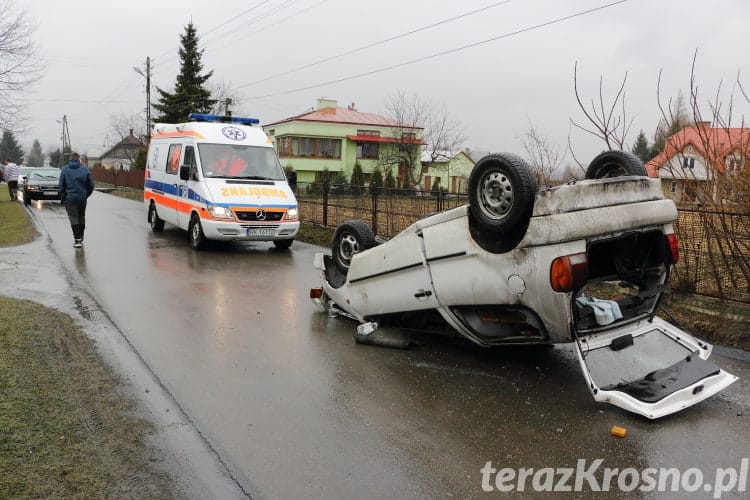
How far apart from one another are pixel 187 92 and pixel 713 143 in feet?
146

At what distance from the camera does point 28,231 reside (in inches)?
569

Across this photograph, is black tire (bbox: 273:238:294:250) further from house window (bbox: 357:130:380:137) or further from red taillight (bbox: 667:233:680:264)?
house window (bbox: 357:130:380:137)

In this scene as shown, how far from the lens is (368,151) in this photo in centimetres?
5719

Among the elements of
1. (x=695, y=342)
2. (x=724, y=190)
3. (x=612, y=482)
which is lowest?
(x=612, y=482)

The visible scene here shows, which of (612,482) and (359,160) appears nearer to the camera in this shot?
(612,482)

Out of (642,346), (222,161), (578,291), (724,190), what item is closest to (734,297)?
(724,190)

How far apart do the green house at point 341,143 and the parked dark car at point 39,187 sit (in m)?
29.1

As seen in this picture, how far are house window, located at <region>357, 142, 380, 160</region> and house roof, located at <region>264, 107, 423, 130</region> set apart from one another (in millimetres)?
2030

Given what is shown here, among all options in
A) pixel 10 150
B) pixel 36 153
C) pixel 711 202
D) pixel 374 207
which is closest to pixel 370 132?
pixel 374 207

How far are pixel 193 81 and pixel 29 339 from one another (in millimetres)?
44302

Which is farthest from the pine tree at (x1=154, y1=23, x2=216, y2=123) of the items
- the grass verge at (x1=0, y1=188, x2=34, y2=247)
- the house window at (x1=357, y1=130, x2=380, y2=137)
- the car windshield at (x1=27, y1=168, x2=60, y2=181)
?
the grass verge at (x1=0, y1=188, x2=34, y2=247)

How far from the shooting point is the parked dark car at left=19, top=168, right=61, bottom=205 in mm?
Answer: 24297

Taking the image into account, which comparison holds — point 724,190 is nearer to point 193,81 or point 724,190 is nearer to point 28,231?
point 28,231

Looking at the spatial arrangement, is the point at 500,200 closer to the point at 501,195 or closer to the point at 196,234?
the point at 501,195
